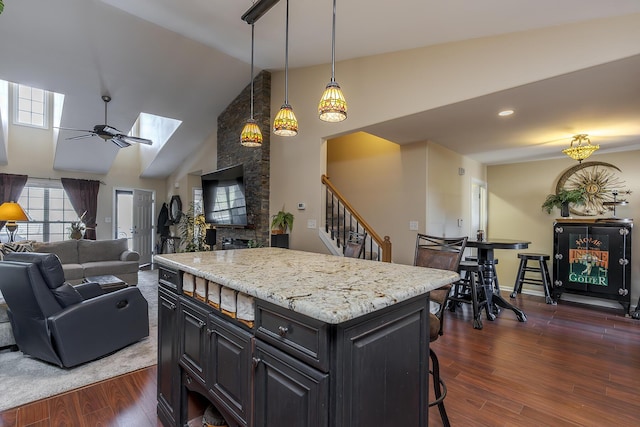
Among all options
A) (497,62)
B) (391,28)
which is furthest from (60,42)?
(497,62)

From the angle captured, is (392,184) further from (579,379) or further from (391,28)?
(579,379)

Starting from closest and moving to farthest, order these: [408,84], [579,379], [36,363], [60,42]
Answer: [579,379], [36,363], [408,84], [60,42]

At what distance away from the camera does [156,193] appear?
29.0 ft

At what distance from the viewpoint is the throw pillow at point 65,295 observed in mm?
2449

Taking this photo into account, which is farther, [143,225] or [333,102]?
[143,225]

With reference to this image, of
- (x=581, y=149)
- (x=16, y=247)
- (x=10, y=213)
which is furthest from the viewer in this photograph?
(x=10, y=213)

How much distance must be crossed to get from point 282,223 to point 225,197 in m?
1.60

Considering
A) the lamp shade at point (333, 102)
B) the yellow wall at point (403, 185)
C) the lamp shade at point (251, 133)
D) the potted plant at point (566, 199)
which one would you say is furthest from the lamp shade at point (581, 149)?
the lamp shade at point (251, 133)

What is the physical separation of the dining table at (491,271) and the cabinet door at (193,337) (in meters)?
3.27

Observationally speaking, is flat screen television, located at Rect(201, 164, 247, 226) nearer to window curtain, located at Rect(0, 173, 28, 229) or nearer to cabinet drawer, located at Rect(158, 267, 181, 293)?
cabinet drawer, located at Rect(158, 267, 181, 293)

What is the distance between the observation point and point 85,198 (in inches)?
294

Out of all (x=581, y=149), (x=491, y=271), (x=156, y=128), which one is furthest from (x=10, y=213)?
(x=581, y=149)

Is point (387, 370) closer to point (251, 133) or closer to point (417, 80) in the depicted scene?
point (251, 133)

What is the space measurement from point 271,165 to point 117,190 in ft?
17.8
